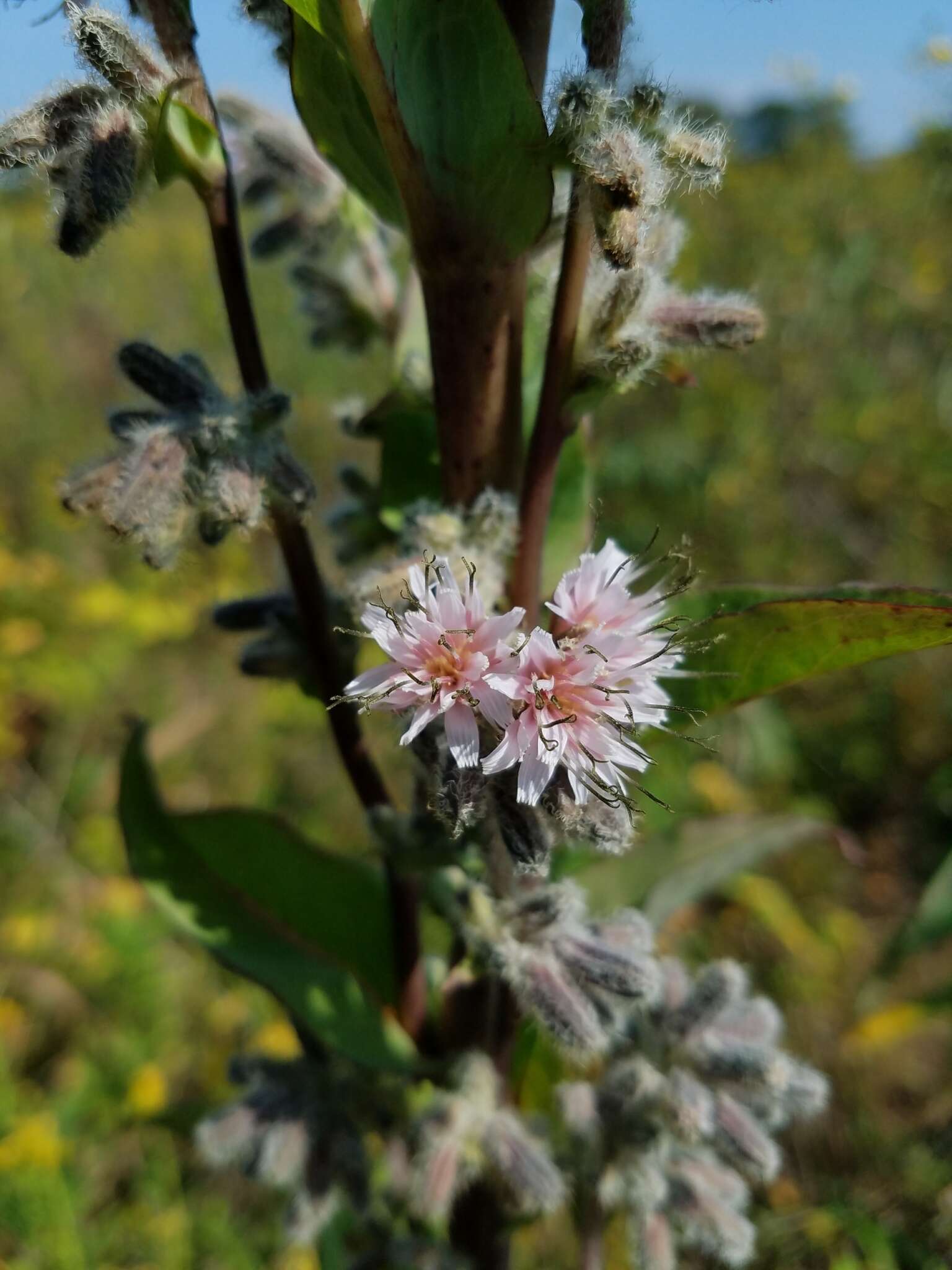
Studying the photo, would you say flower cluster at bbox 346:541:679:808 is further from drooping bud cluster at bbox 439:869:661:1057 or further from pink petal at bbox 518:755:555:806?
drooping bud cluster at bbox 439:869:661:1057

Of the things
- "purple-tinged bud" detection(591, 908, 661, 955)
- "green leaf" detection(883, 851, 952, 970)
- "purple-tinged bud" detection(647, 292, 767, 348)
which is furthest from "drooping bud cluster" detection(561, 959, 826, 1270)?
"purple-tinged bud" detection(647, 292, 767, 348)

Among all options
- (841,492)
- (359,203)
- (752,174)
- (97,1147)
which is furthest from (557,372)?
(752,174)

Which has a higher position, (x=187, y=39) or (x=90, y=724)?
(x=187, y=39)

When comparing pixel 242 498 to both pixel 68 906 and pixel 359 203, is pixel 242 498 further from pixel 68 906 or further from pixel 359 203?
pixel 68 906

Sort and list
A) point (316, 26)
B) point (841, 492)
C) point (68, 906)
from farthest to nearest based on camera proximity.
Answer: point (841, 492)
point (68, 906)
point (316, 26)

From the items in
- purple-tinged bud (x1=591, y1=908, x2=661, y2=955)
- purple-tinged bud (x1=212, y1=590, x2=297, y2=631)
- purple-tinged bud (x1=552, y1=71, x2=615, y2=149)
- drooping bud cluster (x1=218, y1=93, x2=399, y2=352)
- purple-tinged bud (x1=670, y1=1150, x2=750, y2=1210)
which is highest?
drooping bud cluster (x1=218, y1=93, x2=399, y2=352)

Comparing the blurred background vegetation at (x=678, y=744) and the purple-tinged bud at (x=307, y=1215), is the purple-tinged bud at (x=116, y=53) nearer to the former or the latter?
the blurred background vegetation at (x=678, y=744)

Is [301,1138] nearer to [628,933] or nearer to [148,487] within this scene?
[628,933]
